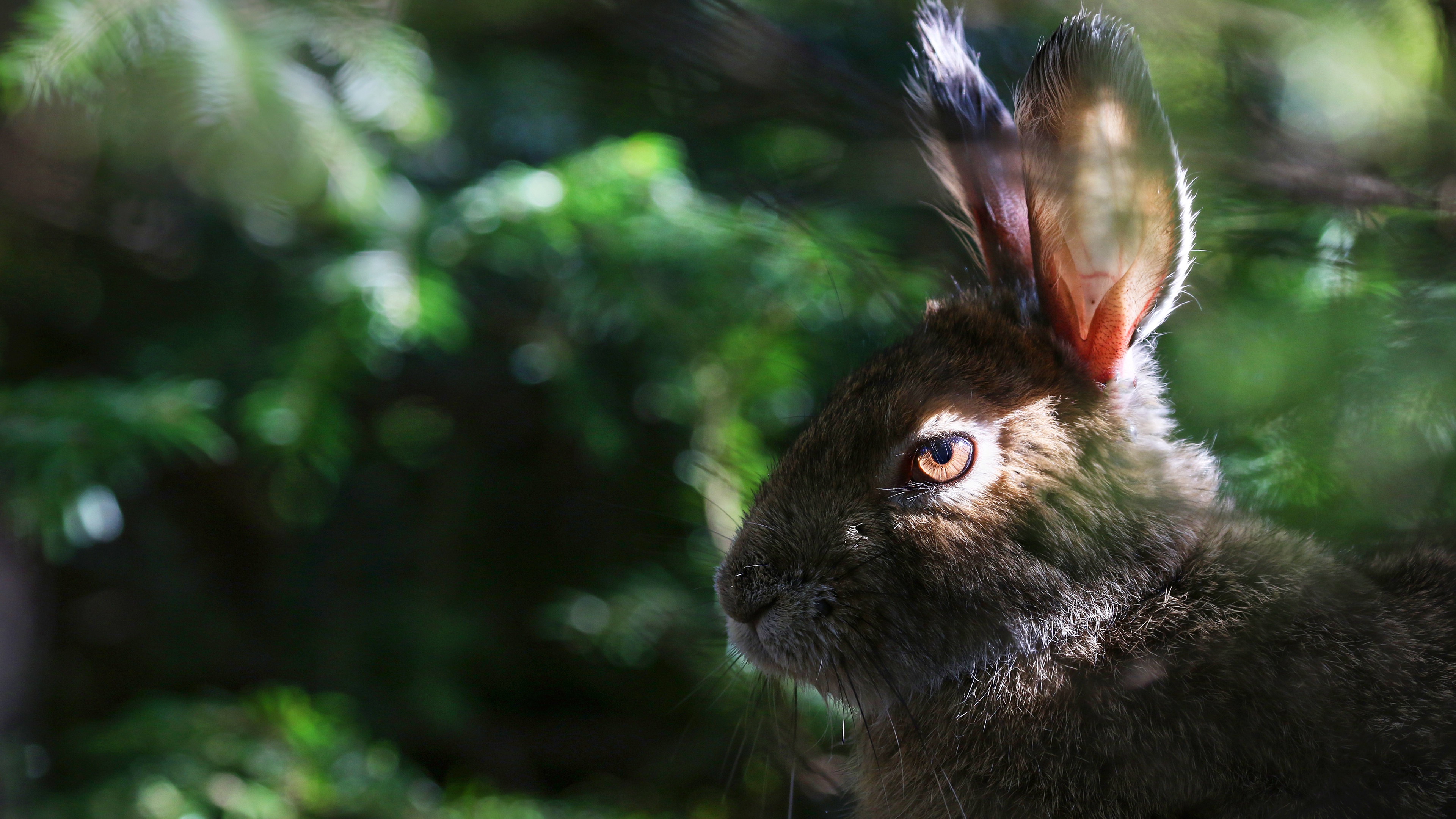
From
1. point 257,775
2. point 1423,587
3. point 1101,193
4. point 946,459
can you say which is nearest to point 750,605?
point 946,459

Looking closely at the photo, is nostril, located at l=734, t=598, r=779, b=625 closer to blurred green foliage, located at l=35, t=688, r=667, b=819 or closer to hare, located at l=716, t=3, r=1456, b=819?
hare, located at l=716, t=3, r=1456, b=819

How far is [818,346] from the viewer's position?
1.25 metres

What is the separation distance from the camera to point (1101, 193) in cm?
68

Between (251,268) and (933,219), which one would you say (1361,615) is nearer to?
(933,219)

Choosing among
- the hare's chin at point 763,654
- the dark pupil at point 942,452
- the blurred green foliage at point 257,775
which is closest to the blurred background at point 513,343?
the blurred green foliage at point 257,775

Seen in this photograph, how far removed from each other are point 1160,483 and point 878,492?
244 millimetres

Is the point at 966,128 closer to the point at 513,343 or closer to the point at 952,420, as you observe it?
the point at 952,420

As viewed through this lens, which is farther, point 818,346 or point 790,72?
point 818,346

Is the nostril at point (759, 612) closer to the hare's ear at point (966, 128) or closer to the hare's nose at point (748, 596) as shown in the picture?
the hare's nose at point (748, 596)

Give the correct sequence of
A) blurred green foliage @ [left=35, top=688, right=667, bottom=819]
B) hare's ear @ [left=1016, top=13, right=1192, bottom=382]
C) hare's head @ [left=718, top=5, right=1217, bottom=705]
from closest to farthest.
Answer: hare's ear @ [left=1016, top=13, right=1192, bottom=382]
hare's head @ [left=718, top=5, right=1217, bottom=705]
blurred green foliage @ [left=35, top=688, right=667, bottom=819]

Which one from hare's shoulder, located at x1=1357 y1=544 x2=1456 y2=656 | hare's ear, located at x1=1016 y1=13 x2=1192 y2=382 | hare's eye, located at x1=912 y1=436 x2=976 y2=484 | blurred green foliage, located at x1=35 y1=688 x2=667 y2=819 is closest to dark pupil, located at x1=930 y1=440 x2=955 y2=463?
hare's eye, located at x1=912 y1=436 x2=976 y2=484

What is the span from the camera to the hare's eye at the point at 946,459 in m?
0.79

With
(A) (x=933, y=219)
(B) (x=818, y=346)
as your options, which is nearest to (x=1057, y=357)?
(A) (x=933, y=219)

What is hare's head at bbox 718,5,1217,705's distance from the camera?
76 centimetres
